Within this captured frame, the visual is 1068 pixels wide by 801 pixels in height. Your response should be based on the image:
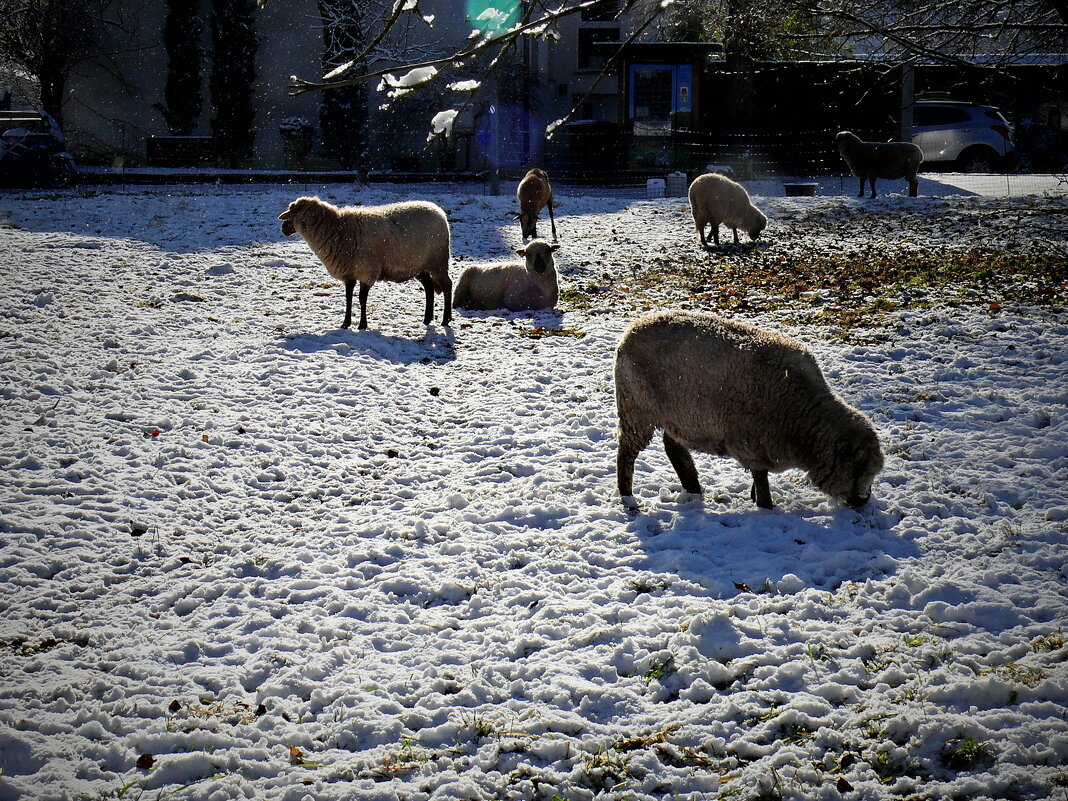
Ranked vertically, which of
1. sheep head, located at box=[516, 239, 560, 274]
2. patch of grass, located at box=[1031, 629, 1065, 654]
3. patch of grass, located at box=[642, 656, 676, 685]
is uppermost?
sheep head, located at box=[516, 239, 560, 274]

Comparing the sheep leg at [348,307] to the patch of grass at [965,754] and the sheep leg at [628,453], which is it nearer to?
the sheep leg at [628,453]

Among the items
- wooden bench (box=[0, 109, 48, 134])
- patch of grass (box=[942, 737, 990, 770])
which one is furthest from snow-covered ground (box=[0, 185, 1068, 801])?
wooden bench (box=[0, 109, 48, 134])

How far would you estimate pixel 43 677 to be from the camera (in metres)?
3.56

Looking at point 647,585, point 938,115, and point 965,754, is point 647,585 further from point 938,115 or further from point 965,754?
point 938,115

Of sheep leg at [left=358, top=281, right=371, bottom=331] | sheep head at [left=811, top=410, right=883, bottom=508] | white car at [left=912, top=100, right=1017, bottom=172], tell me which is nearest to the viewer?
sheep head at [left=811, top=410, right=883, bottom=508]

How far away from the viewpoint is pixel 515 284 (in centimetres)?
1038

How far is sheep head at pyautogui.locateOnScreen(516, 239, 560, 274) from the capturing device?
9727 millimetres

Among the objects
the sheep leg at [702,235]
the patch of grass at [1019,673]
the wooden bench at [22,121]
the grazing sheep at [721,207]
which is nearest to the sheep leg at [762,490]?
the patch of grass at [1019,673]

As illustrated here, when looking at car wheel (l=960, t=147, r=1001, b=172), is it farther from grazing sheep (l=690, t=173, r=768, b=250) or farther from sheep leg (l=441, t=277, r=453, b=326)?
sheep leg (l=441, t=277, r=453, b=326)

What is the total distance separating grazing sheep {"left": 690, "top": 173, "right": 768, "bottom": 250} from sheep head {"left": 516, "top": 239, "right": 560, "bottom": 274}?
13.8ft

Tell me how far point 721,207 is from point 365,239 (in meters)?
6.60

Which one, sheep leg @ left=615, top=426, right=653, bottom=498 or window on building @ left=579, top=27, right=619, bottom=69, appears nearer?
sheep leg @ left=615, top=426, right=653, bottom=498

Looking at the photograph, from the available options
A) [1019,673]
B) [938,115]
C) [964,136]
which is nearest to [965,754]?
[1019,673]

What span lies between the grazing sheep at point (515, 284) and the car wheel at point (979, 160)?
17.0 m
